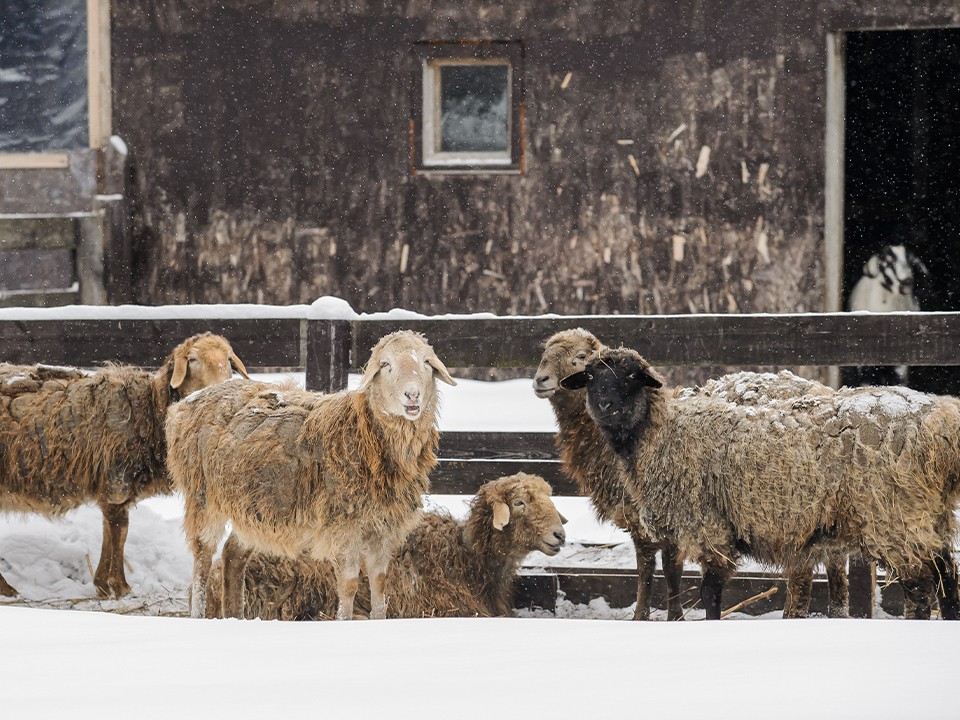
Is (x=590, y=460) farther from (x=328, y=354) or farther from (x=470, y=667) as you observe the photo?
(x=470, y=667)

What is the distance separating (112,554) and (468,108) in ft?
18.1

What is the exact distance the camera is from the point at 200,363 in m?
6.61

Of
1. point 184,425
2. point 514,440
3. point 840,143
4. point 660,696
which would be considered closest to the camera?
point 660,696

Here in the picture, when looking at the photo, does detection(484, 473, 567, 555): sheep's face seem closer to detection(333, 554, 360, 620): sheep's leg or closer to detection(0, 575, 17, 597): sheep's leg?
detection(333, 554, 360, 620): sheep's leg

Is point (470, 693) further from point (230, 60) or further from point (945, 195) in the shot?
point (945, 195)

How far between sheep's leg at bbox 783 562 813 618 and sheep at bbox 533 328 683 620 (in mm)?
537

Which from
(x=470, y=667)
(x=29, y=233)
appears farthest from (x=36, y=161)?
(x=470, y=667)

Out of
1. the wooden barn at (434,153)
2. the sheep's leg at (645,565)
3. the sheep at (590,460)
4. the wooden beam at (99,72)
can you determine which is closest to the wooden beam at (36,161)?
the wooden barn at (434,153)

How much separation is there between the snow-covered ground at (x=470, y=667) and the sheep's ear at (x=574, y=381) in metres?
1.79

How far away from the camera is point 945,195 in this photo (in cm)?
1266

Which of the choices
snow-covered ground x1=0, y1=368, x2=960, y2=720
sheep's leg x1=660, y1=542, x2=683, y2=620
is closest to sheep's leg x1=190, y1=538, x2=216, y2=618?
snow-covered ground x1=0, y1=368, x2=960, y2=720

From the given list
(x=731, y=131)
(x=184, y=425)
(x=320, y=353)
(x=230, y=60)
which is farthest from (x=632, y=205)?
(x=184, y=425)

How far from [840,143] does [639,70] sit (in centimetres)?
188

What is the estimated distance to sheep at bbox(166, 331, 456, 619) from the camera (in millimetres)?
5324
